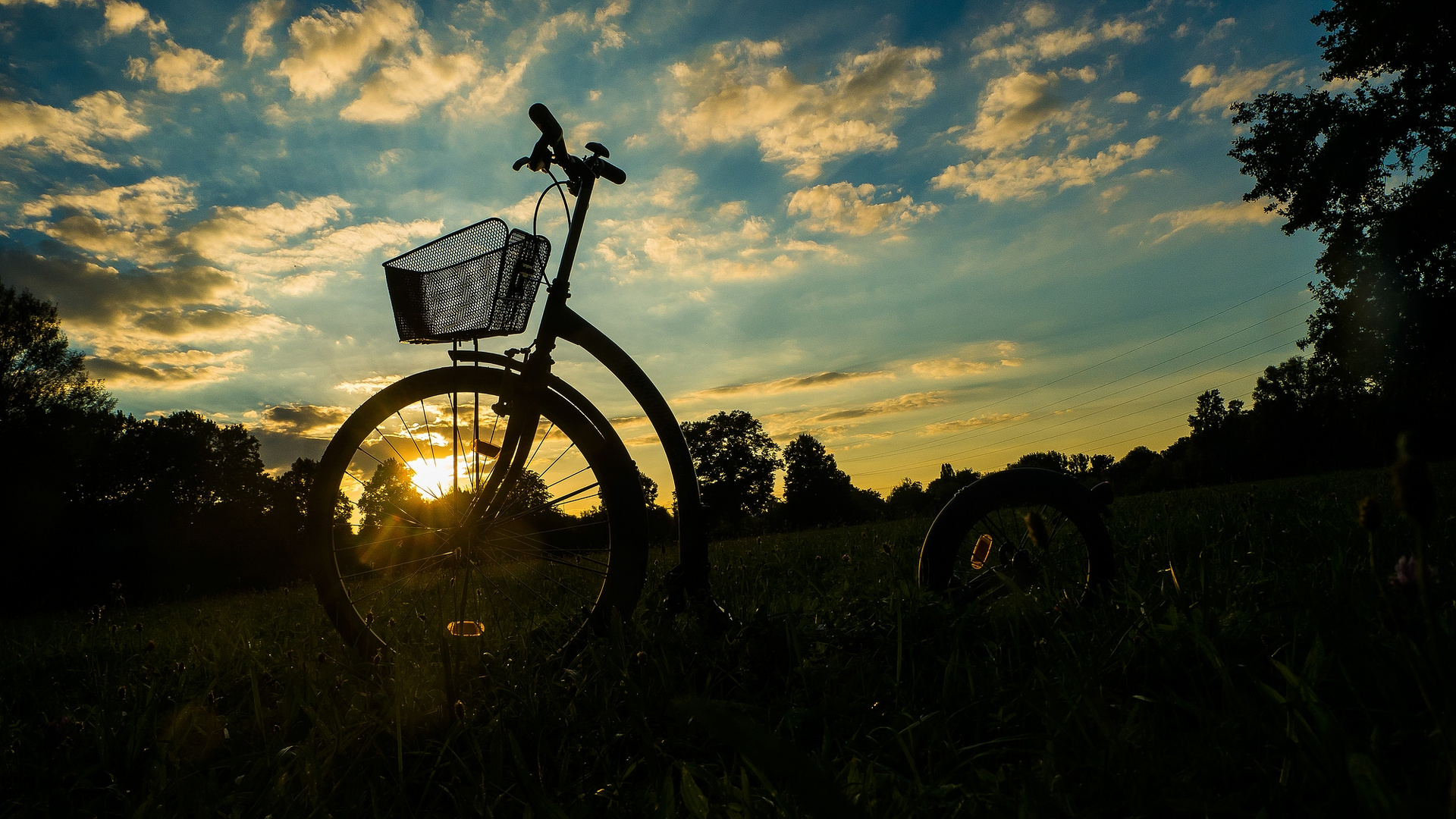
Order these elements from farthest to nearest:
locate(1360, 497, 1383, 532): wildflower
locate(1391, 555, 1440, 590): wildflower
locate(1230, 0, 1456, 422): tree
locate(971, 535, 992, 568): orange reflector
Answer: locate(1230, 0, 1456, 422): tree
locate(971, 535, 992, 568): orange reflector
locate(1391, 555, 1440, 590): wildflower
locate(1360, 497, 1383, 532): wildflower

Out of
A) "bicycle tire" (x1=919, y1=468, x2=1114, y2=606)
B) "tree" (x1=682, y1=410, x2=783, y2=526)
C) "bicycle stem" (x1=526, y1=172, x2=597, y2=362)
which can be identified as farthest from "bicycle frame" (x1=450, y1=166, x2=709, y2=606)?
"tree" (x1=682, y1=410, x2=783, y2=526)

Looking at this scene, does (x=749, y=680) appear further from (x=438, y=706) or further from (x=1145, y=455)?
(x=1145, y=455)

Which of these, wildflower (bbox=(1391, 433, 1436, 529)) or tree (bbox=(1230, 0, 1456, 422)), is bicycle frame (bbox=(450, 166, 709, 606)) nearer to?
wildflower (bbox=(1391, 433, 1436, 529))

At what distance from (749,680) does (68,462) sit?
128 ft

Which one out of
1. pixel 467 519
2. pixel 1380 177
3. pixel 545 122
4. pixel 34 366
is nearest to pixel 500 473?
pixel 467 519

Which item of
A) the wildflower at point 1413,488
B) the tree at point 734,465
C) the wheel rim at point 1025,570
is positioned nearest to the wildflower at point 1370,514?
the wildflower at point 1413,488

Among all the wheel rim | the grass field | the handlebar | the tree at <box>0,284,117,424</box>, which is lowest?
the grass field

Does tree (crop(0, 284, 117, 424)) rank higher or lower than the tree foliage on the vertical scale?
higher

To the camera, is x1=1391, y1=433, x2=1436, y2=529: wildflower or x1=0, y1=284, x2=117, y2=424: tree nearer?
x1=1391, y1=433, x2=1436, y2=529: wildflower

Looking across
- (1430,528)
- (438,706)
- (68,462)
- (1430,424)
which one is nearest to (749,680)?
(438,706)

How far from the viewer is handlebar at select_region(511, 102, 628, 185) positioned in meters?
2.96

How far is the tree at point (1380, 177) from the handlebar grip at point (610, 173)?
26394 millimetres

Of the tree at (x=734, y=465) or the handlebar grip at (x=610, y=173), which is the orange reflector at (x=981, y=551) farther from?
the tree at (x=734, y=465)

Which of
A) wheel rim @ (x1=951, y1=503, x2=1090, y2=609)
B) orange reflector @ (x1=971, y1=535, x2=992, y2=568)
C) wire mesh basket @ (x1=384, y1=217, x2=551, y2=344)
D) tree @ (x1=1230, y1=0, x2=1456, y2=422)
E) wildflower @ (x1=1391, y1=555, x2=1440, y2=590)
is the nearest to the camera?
wildflower @ (x1=1391, y1=555, x2=1440, y2=590)
